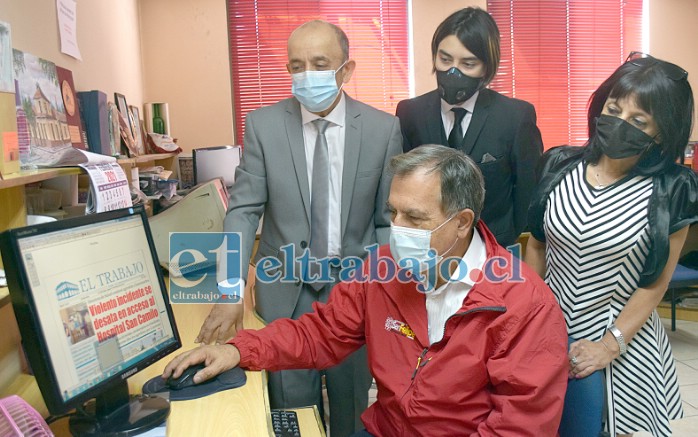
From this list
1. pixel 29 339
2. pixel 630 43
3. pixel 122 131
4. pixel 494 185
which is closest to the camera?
pixel 29 339

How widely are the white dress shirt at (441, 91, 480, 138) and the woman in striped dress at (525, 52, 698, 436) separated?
0.46m

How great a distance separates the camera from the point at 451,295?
148cm

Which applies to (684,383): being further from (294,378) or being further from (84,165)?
(84,165)

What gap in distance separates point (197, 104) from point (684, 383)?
391 centimetres

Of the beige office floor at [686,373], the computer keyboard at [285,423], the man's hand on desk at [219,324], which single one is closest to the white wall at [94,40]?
the man's hand on desk at [219,324]

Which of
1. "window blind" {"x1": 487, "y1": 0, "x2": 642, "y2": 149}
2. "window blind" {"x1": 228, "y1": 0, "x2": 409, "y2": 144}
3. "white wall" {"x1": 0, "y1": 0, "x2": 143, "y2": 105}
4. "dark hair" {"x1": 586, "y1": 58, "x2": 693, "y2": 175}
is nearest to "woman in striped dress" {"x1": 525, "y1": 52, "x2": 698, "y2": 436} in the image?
"dark hair" {"x1": 586, "y1": 58, "x2": 693, "y2": 175}

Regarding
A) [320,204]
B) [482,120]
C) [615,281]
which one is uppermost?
[482,120]

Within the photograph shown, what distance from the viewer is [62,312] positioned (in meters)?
1.09

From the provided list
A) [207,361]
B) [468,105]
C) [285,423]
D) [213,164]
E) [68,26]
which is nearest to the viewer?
[207,361]

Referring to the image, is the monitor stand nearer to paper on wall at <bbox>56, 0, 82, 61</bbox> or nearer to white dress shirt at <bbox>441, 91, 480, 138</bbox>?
white dress shirt at <bbox>441, 91, 480, 138</bbox>

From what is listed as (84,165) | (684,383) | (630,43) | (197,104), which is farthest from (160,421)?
(630,43)

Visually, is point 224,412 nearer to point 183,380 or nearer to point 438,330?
point 183,380

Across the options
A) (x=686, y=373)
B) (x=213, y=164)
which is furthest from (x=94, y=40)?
(x=686, y=373)

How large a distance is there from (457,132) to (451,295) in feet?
2.77
